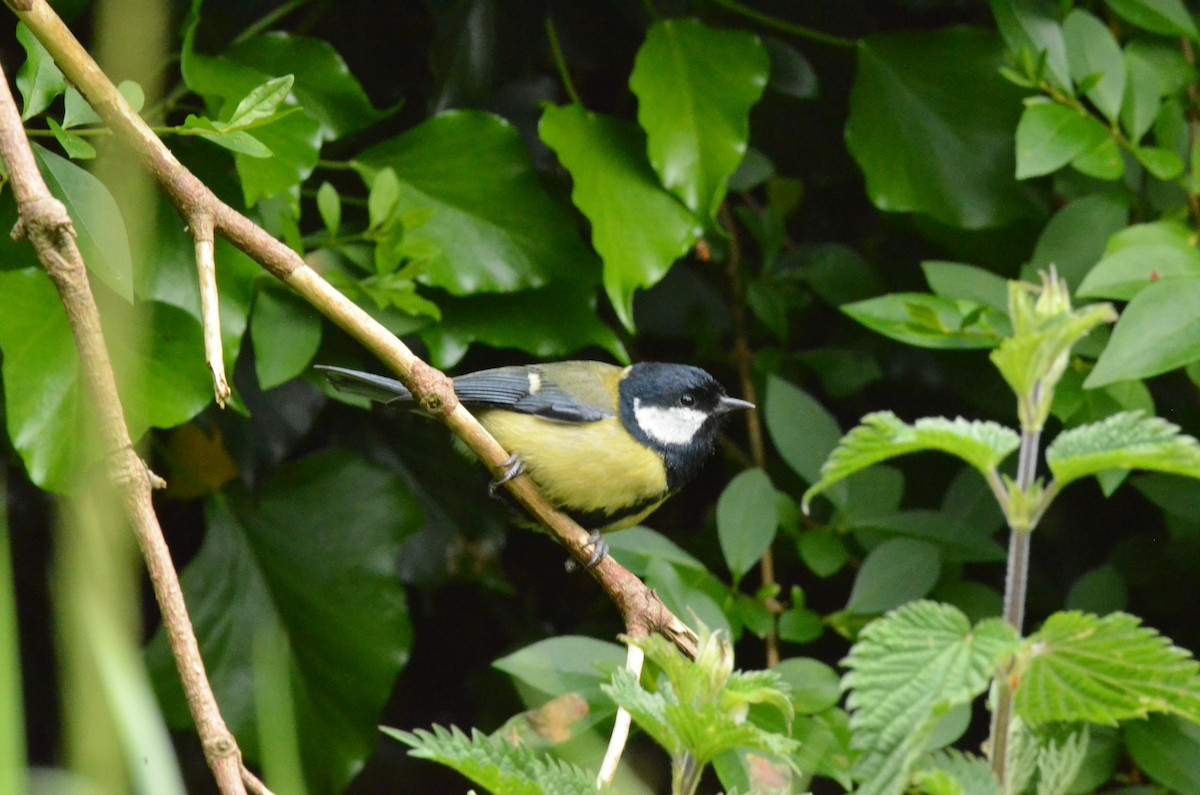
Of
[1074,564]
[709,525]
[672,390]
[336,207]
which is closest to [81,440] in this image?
[336,207]

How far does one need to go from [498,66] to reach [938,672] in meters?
1.56

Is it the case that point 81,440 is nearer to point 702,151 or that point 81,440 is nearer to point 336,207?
point 336,207

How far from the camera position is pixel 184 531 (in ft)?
7.54

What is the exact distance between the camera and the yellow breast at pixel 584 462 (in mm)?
1912

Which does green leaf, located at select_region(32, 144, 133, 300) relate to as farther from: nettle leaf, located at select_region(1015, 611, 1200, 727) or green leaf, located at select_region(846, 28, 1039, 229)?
green leaf, located at select_region(846, 28, 1039, 229)

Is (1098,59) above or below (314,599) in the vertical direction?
above

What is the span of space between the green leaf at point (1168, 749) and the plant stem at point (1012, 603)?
1.00 meters

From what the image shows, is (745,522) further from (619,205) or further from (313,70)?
(313,70)

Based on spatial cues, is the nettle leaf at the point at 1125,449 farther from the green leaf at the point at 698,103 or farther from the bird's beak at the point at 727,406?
the bird's beak at the point at 727,406

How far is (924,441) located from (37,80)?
42.5 inches

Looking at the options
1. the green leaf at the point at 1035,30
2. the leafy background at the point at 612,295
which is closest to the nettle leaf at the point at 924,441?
the leafy background at the point at 612,295

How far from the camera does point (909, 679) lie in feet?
2.18

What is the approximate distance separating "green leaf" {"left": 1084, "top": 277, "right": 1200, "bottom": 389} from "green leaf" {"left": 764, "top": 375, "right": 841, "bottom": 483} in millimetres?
494

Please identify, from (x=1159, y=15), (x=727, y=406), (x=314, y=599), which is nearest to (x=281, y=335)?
(x=314, y=599)
